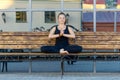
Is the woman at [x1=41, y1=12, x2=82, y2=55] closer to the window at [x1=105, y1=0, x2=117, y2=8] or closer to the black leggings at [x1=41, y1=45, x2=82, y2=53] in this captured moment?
the black leggings at [x1=41, y1=45, x2=82, y2=53]

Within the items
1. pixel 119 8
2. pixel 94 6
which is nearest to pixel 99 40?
pixel 94 6

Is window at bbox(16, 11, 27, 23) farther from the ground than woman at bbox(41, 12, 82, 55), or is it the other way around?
window at bbox(16, 11, 27, 23)

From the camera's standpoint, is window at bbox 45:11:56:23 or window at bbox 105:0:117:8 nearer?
window at bbox 45:11:56:23

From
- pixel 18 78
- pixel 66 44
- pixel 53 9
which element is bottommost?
pixel 18 78

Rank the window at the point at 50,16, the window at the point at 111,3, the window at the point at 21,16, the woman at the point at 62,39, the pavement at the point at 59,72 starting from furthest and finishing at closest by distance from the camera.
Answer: the window at the point at 111,3
the window at the point at 50,16
the window at the point at 21,16
the woman at the point at 62,39
the pavement at the point at 59,72

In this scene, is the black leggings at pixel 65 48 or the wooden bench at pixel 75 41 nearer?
the black leggings at pixel 65 48

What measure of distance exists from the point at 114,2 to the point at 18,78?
4432mm

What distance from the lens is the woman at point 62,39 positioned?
31.5 feet

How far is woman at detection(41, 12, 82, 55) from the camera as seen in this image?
9602 mm

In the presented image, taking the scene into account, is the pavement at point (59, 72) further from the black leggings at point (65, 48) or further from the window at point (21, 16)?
the window at point (21, 16)

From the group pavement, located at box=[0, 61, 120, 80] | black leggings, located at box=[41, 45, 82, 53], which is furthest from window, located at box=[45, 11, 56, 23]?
black leggings, located at box=[41, 45, 82, 53]

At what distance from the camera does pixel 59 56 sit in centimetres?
962

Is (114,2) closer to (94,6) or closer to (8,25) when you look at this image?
(94,6)

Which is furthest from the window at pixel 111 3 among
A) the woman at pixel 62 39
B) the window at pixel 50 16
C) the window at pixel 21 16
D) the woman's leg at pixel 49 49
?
the woman's leg at pixel 49 49
